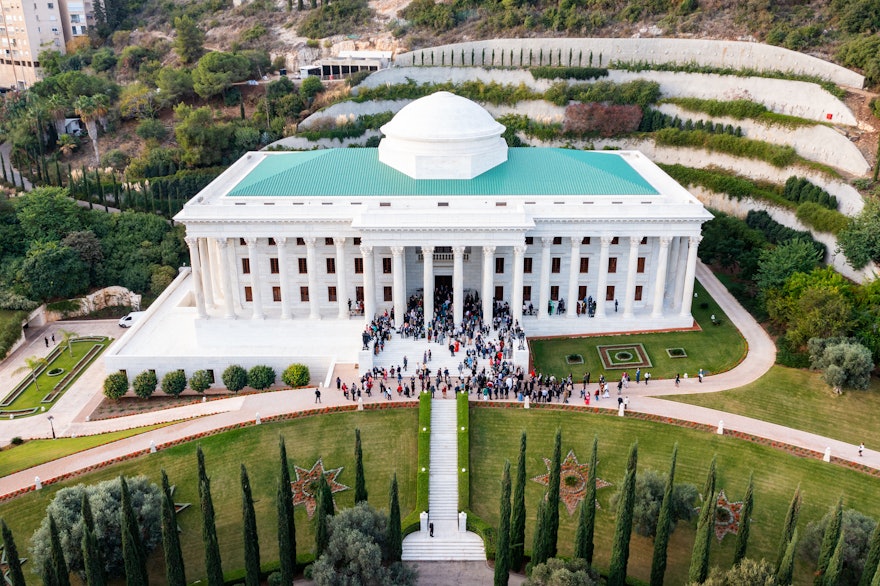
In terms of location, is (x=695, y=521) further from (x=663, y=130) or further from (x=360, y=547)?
(x=663, y=130)

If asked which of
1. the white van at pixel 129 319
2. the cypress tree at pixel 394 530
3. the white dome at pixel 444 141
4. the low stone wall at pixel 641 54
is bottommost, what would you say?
the white van at pixel 129 319

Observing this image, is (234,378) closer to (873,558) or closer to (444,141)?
(444,141)

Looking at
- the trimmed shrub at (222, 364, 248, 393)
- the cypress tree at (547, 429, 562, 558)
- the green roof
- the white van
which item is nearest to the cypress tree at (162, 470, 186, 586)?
the cypress tree at (547, 429, 562, 558)

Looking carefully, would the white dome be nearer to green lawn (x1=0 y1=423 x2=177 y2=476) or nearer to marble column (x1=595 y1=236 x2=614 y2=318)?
marble column (x1=595 y1=236 x2=614 y2=318)

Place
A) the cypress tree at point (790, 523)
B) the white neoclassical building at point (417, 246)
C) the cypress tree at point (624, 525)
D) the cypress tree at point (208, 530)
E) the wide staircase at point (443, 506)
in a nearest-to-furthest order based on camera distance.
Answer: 1. the cypress tree at point (790, 523)
2. the cypress tree at point (208, 530)
3. the cypress tree at point (624, 525)
4. the wide staircase at point (443, 506)
5. the white neoclassical building at point (417, 246)

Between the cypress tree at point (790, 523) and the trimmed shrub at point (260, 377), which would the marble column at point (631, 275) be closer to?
the trimmed shrub at point (260, 377)

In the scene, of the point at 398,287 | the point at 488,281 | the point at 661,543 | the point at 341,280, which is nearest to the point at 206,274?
the point at 341,280

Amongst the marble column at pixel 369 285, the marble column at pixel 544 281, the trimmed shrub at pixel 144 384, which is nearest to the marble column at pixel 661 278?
the marble column at pixel 544 281
